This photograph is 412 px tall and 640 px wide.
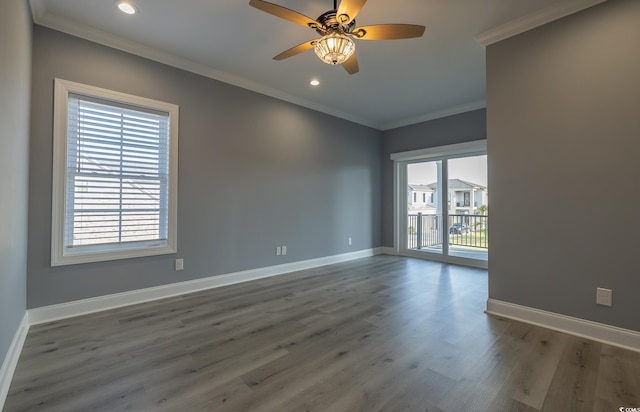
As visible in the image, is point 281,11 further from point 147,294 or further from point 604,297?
point 604,297

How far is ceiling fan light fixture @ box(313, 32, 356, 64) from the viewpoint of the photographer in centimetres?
208

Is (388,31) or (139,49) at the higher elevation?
(139,49)

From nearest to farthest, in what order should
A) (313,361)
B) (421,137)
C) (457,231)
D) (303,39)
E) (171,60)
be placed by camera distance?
(313,361), (303,39), (171,60), (457,231), (421,137)

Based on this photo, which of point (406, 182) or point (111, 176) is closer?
point (111, 176)

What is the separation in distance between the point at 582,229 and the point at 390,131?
4130 mm

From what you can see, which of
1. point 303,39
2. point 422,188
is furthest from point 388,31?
point 422,188

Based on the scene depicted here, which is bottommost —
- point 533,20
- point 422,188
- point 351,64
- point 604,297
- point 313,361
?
point 313,361

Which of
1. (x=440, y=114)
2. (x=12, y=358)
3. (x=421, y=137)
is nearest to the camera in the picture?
(x=12, y=358)

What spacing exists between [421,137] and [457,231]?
192cm

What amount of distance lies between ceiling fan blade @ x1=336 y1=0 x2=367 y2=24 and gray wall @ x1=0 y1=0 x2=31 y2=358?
6.22 ft

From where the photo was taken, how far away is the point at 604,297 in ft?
7.38

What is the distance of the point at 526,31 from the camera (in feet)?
8.59

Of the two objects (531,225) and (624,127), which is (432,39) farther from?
(531,225)

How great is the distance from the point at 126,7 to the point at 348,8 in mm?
1963
